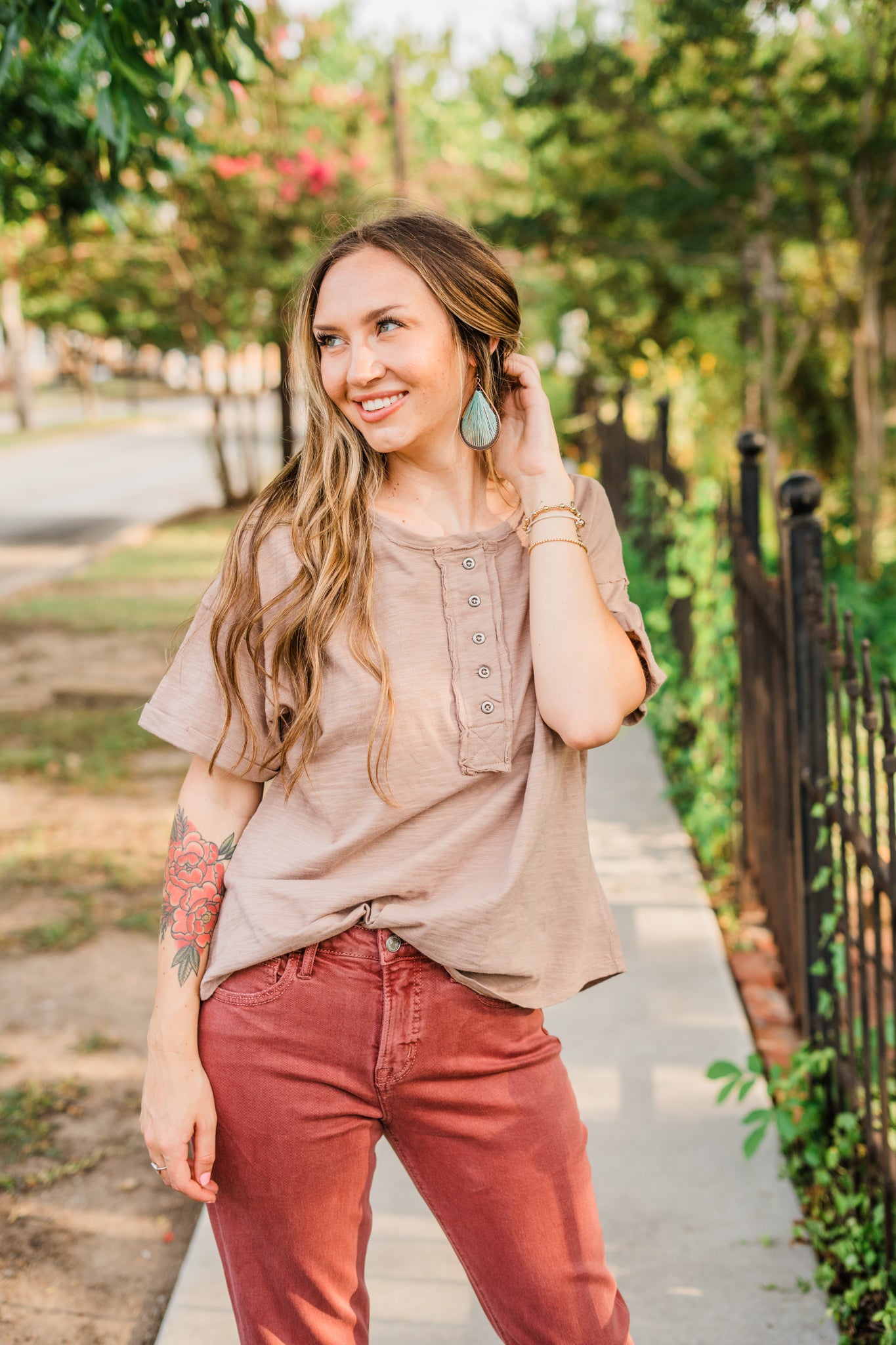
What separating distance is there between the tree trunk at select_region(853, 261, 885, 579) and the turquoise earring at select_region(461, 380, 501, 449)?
7.39 m

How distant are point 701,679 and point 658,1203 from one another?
2309mm

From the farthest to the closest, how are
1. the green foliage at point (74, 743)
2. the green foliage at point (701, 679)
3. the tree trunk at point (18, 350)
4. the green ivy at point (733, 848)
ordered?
1. the tree trunk at point (18, 350)
2. the green foliage at point (74, 743)
3. the green foliage at point (701, 679)
4. the green ivy at point (733, 848)

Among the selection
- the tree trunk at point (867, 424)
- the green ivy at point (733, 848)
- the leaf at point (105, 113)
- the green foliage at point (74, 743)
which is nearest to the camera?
the green ivy at point (733, 848)

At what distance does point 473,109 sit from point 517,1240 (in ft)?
53.5

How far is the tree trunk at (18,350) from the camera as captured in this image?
28953 millimetres

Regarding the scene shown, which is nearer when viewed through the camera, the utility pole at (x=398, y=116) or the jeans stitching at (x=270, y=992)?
the jeans stitching at (x=270, y=992)

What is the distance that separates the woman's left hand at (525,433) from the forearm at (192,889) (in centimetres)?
57

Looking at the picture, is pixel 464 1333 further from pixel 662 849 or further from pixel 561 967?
pixel 662 849

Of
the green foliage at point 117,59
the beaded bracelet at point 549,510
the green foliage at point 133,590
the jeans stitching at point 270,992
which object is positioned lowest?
the green foliage at point 133,590

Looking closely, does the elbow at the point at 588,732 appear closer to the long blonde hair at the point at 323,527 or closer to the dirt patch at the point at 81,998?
the long blonde hair at the point at 323,527

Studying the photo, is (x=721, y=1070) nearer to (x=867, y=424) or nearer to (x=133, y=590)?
(x=867, y=424)

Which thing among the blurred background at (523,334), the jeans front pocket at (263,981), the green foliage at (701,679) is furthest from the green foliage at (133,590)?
the jeans front pocket at (263,981)

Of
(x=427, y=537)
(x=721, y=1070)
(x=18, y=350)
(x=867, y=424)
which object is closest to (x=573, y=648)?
(x=427, y=537)

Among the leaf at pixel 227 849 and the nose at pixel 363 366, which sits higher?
the nose at pixel 363 366
